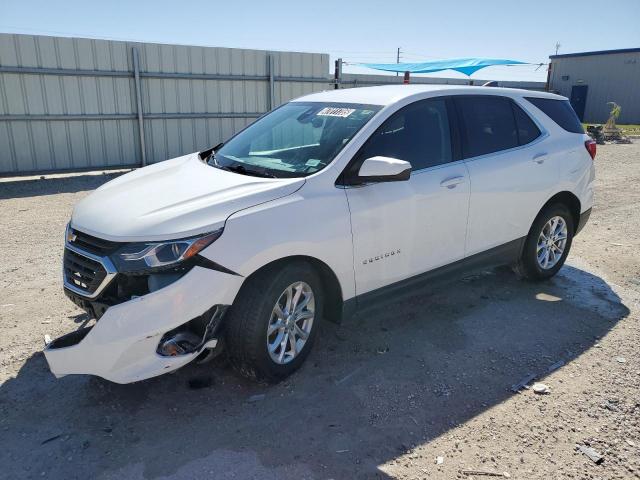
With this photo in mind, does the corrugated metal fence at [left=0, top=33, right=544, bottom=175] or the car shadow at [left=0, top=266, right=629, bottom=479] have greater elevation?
Answer: the corrugated metal fence at [left=0, top=33, right=544, bottom=175]

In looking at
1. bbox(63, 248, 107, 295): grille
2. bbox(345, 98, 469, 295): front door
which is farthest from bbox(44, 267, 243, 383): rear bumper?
bbox(345, 98, 469, 295): front door

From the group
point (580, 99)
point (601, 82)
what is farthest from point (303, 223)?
point (580, 99)

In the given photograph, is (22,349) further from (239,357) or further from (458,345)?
(458,345)

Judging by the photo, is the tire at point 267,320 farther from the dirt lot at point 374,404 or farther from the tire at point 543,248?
the tire at point 543,248

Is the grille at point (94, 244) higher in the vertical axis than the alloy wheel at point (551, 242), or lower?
higher

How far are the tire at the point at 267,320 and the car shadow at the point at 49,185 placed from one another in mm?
7398

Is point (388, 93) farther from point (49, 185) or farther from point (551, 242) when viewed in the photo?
Answer: point (49, 185)

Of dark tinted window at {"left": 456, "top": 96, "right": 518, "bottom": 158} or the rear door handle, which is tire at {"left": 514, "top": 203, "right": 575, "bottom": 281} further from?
dark tinted window at {"left": 456, "top": 96, "right": 518, "bottom": 158}

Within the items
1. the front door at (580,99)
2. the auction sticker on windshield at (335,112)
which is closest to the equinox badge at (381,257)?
the auction sticker on windshield at (335,112)

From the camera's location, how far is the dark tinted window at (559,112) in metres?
5.16

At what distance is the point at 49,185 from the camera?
32.7ft

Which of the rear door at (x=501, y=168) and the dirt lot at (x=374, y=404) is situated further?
the rear door at (x=501, y=168)

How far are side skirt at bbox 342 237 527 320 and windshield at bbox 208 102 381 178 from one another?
0.99m

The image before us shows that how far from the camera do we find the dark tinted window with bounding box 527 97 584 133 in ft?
16.9
